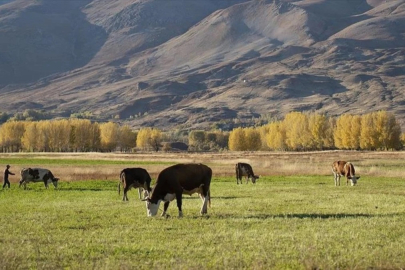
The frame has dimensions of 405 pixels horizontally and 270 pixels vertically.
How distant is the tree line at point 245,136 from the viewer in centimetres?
15275

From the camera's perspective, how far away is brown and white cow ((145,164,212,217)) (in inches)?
869

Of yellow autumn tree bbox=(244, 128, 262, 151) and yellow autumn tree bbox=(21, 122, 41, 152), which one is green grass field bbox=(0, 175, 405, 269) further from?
yellow autumn tree bbox=(21, 122, 41, 152)

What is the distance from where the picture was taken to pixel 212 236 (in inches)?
684

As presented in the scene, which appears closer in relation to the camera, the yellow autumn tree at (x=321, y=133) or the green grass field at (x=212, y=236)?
the green grass field at (x=212, y=236)

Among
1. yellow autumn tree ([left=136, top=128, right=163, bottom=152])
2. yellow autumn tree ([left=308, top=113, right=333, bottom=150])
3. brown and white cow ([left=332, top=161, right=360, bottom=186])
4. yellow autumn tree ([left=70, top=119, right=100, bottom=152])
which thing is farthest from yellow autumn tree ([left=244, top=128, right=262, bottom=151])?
brown and white cow ([left=332, top=161, right=360, bottom=186])

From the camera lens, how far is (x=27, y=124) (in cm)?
18988

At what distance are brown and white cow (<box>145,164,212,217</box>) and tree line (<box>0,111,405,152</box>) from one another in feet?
425

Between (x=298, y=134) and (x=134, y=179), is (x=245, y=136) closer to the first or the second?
(x=298, y=134)

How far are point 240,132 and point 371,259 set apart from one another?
168 metres

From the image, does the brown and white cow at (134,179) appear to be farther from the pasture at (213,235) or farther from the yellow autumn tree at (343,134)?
the yellow autumn tree at (343,134)

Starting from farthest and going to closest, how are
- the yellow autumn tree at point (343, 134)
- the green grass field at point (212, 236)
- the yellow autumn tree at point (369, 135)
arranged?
the yellow autumn tree at point (343, 134) < the yellow autumn tree at point (369, 135) < the green grass field at point (212, 236)

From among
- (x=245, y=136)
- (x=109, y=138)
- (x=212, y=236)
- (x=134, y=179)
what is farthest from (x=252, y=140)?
(x=212, y=236)

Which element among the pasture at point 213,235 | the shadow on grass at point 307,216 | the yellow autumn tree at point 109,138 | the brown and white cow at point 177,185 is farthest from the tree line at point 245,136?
the brown and white cow at point 177,185

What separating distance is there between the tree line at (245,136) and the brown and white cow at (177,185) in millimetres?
129621
